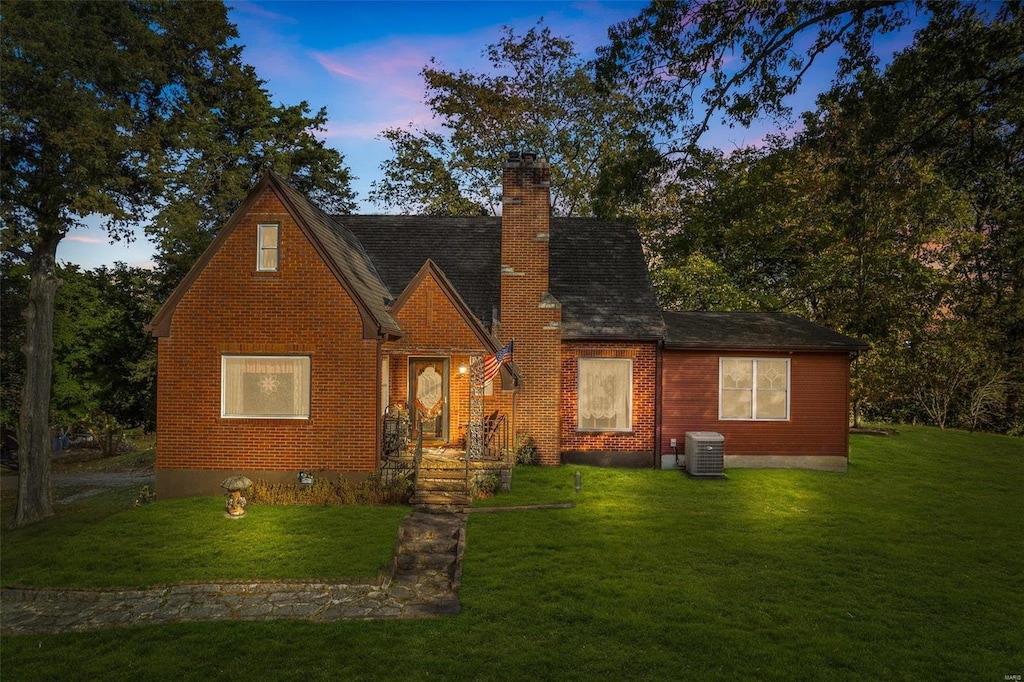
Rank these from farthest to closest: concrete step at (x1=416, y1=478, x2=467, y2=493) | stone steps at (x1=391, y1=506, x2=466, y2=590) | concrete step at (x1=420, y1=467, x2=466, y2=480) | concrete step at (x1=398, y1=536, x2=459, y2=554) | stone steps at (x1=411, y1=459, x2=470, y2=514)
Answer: concrete step at (x1=420, y1=467, x2=466, y2=480)
concrete step at (x1=416, y1=478, x2=467, y2=493)
stone steps at (x1=411, y1=459, x2=470, y2=514)
concrete step at (x1=398, y1=536, x2=459, y2=554)
stone steps at (x1=391, y1=506, x2=466, y2=590)

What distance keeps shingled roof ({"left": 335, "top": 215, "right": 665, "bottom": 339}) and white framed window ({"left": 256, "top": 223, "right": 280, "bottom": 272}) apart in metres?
4.57

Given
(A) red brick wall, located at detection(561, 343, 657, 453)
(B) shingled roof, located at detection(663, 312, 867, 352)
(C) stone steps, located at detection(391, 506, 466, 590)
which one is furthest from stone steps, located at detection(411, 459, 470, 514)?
(B) shingled roof, located at detection(663, 312, 867, 352)

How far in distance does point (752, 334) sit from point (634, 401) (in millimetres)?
4147

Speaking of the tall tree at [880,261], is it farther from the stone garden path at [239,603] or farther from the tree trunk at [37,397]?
the tree trunk at [37,397]

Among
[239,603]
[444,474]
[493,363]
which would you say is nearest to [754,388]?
[493,363]

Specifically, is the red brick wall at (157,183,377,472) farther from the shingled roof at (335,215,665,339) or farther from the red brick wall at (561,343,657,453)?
the red brick wall at (561,343,657,453)

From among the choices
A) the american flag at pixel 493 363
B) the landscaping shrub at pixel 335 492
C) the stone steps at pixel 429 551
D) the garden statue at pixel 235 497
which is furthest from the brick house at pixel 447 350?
the stone steps at pixel 429 551

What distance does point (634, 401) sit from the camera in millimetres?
17203

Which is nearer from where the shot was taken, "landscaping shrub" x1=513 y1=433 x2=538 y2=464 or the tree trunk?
"landscaping shrub" x1=513 y1=433 x2=538 y2=464

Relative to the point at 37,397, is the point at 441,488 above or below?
below

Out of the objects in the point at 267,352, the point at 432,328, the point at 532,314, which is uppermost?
the point at 532,314

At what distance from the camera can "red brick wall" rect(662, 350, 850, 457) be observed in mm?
17047

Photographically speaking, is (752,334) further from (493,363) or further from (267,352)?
(267,352)

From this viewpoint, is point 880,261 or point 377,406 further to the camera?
point 880,261
